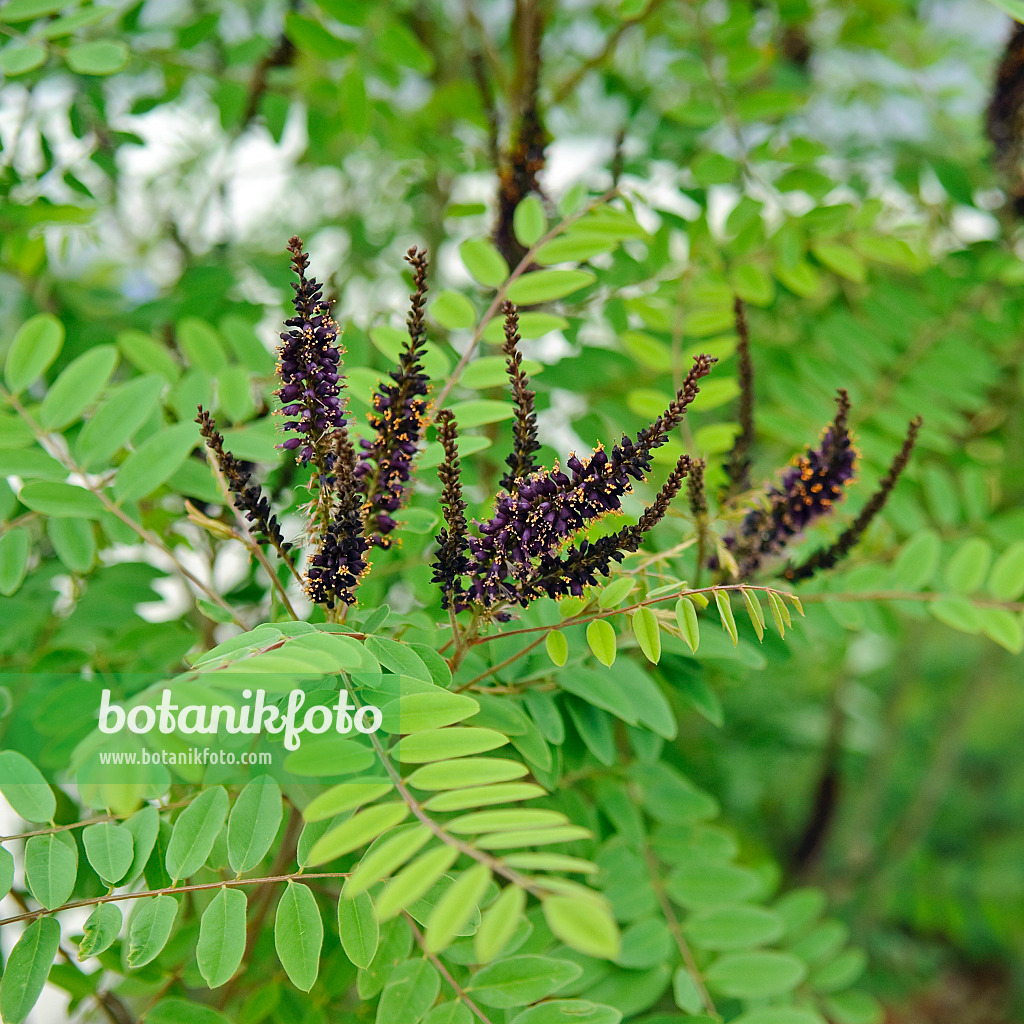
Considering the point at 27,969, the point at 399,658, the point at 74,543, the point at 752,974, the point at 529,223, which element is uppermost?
the point at 529,223

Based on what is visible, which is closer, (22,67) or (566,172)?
(22,67)

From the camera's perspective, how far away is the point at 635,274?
963mm

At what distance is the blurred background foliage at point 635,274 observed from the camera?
32.8 inches

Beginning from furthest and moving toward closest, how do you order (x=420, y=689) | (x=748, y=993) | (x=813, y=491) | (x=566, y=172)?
1. (x=566, y=172)
2. (x=748, y=993)
3. (x=813, y=491)
4. (x=420, y=689)

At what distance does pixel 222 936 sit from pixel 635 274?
77cm

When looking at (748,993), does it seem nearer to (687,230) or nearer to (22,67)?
(687,230)

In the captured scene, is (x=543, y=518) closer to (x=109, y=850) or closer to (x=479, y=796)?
(x=479, y=796)

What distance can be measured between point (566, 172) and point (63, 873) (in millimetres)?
1240

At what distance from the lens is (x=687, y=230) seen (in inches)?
40.4

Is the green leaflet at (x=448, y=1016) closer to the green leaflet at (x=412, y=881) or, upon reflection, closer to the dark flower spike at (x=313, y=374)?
the green leaflet at (x=412, y=881)

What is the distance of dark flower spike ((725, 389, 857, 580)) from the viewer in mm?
651

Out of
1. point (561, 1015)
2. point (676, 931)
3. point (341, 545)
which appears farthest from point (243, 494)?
point (676, 931)

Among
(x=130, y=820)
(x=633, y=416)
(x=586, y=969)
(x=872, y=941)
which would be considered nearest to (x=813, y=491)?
(x=633, y=416)

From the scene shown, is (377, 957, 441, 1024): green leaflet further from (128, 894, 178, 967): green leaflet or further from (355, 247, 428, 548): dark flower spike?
(355, 247, 428, 548): dark flower spike
